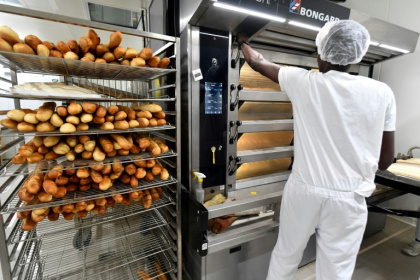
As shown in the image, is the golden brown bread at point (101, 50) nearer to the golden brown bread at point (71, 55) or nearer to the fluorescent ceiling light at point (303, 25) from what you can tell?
the golden brown bread at point (71, 55)

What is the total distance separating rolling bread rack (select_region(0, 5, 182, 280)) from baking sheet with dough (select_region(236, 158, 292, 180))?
740mm

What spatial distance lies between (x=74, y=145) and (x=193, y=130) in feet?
2.59

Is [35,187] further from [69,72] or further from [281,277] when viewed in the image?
[281,277]

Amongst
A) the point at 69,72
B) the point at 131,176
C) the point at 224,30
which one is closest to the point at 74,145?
the point at 131,176

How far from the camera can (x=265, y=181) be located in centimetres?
211

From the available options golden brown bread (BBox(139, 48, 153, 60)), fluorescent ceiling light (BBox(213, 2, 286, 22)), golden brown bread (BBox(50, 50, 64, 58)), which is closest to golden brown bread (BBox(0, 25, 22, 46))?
golden brown bread (BBox(50, 50, 64, 58))

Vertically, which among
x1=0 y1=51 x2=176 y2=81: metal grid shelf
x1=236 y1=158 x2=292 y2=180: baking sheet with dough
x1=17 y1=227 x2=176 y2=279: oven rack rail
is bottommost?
x1=17 y1=227 x2=176 y2=279: oven rack rail

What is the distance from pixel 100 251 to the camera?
6.33 ft

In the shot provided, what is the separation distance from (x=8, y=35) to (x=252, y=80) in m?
1.79

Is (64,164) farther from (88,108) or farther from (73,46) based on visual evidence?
(73,46)

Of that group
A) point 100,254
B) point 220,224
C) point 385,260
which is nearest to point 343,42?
Answer: point 220,224

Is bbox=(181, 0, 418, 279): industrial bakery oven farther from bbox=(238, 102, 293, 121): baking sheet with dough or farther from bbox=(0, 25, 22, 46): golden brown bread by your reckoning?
bbox=(0, 25, 22, 46): golden brown bread

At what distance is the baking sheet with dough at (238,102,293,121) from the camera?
6.77 ft

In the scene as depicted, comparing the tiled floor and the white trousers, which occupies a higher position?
the white trousers
